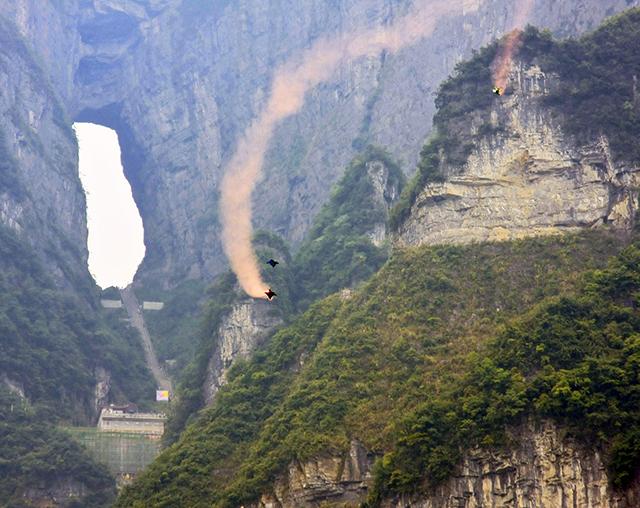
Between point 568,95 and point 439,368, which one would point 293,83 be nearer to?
point 568,95

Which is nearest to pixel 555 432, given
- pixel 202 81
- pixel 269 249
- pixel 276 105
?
pixel 269 249

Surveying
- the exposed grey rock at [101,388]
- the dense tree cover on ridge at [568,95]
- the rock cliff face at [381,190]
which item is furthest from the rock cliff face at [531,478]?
the exposed grey rock at [101,388]

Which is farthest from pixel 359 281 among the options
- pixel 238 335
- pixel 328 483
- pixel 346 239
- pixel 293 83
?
pixel 293 83

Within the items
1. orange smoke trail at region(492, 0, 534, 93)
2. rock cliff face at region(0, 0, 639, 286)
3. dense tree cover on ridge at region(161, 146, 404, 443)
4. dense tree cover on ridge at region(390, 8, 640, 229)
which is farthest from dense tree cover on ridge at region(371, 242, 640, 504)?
rock cliff face at region(0, 0, 639, 286)

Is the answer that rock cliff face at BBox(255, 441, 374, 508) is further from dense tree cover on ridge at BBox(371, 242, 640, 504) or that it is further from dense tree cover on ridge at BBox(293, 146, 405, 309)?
dense tree cover on ridge at BBox(293, 146, 405, 309)

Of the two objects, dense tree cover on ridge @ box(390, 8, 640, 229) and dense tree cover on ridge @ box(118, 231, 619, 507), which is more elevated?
dense tree cover on ridge @ box(390, 8, 640, 229)

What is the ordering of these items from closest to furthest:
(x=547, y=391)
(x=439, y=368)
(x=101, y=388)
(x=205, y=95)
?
1. (x=547, y=391)
2. (x=439, y=368)
3. (x=101, y=388)
4. (x=205, y=95)

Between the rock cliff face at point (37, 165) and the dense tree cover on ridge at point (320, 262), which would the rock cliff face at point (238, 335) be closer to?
the dense tree cover on ridge at point (320, 262)
